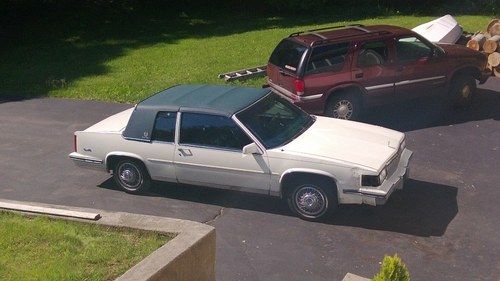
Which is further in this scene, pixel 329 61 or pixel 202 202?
pixel 329 61

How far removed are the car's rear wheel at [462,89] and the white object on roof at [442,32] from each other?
9.16 ft

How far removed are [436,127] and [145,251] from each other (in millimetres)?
8075

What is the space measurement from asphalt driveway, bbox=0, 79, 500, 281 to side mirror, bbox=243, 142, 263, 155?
85cm

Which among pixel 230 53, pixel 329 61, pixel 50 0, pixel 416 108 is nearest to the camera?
pixel 329 61

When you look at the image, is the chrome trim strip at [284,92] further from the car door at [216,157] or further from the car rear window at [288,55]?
the car door at [216,157]

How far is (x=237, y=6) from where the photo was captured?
27.6 m

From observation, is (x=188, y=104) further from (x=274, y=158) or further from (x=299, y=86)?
(x=299, y=86)

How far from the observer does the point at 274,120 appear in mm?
10000

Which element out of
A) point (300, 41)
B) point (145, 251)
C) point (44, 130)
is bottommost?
point (44, 130)

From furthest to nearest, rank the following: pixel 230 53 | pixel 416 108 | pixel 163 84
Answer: pixel 230 53 < pixel 163 84 < pixel 416 108

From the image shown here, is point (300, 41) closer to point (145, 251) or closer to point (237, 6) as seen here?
point (145, 251)

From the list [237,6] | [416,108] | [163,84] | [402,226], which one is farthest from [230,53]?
[402,226]

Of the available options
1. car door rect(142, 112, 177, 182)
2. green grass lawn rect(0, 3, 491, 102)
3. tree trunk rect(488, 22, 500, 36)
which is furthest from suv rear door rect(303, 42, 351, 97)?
tree trunk rect(488, 22, 500, 36)

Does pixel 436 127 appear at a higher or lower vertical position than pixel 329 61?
lower
